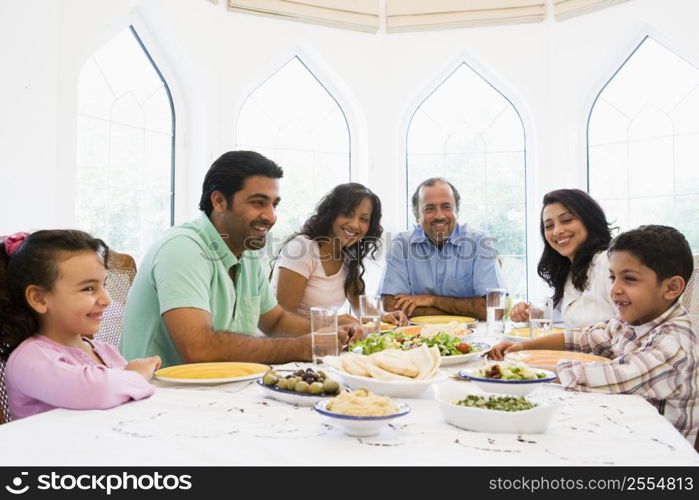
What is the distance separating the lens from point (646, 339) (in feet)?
5.23

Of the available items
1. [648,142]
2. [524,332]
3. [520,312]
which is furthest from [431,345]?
[648,142]

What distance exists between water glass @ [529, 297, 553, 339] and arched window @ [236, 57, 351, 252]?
345cm

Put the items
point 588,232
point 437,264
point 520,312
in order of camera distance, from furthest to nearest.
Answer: point 437,264 → point 588,232 → point 520,312

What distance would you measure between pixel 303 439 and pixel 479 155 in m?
4.78

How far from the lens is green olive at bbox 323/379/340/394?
50.0 inches

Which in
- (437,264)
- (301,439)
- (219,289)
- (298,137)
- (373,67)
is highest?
(373,67)

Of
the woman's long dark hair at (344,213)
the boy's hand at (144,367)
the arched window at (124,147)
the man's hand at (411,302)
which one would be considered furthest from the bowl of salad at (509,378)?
the arched window at (124,147)

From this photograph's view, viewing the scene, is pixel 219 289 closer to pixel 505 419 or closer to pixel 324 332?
pixel 324 332

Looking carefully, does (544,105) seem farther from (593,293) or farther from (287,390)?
(287,390)

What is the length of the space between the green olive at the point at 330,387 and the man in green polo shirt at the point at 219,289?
0.55 metres

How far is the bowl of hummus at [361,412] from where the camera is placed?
101 cm

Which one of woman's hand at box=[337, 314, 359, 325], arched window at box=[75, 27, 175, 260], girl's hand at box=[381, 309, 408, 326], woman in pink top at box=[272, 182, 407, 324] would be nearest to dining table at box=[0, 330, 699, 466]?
woman's hand at box=[337, 314, 359, 325]

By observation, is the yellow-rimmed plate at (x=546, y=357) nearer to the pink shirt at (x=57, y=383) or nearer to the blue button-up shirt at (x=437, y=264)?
the pink shirt at (x=57, y=383)
